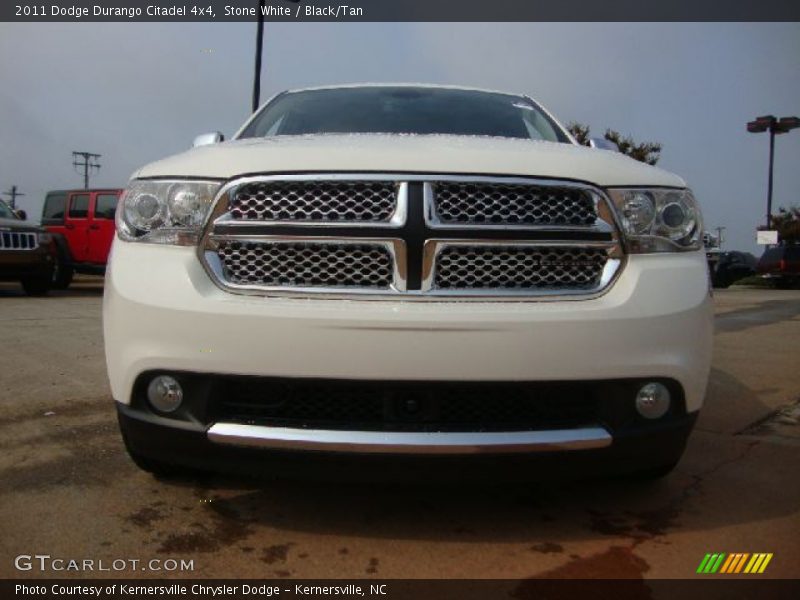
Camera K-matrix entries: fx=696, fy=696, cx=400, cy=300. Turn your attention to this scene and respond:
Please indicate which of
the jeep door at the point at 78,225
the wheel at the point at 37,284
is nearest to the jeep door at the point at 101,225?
the jeep door at the point at 78,225

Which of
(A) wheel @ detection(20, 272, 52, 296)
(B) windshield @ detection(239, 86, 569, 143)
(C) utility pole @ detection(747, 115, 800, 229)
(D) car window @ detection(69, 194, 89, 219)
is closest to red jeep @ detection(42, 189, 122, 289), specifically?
(D) car window @ detection(69, 194, 89, 219)

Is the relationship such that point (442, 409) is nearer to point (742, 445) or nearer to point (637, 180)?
point (637, 180)

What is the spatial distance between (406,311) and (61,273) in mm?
11260

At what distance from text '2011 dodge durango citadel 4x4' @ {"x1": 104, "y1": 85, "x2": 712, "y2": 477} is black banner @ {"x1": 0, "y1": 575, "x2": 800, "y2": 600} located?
0.32 meters

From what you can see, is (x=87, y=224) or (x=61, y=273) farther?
(x=87, y=224)

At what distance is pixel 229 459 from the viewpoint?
2094 millimetres

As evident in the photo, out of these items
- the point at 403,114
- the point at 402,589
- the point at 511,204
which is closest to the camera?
the point at 402,589

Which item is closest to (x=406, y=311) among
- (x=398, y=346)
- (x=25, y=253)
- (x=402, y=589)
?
(x=398, y=346)

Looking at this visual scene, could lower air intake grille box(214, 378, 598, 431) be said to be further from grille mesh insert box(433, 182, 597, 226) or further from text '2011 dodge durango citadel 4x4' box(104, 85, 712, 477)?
grille mesh insert box(433, 182, 597, 226)

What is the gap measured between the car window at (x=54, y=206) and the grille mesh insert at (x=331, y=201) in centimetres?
1304

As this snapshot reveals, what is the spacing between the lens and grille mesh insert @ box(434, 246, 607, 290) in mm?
2135

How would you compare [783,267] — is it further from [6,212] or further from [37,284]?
[6,212]

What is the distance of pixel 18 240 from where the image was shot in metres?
10.3

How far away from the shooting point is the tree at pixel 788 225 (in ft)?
130
